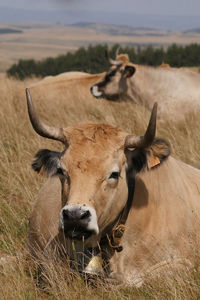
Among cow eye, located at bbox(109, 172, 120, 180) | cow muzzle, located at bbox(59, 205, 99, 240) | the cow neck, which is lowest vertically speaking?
the cow neck

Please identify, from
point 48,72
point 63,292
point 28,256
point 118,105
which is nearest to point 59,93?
point 118,105

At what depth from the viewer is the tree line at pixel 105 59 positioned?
3089 cm

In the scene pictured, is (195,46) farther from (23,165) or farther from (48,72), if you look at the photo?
(23,165)

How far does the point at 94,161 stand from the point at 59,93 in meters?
8.71

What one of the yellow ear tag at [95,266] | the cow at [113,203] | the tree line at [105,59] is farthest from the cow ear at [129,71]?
the tree line at [105,59]

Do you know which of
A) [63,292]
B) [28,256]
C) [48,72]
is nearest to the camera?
[63,292]

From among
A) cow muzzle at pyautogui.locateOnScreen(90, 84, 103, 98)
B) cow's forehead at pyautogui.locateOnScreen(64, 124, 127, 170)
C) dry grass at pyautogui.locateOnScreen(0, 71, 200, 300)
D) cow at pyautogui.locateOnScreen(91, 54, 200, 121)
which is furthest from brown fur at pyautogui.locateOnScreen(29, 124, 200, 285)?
cow muzzle at pyautogui.locateOnScreen(90, 84, 103, 98)

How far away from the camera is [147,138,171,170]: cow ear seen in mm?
3811

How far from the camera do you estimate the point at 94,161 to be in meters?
3.53

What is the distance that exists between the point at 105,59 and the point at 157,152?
2746 cm

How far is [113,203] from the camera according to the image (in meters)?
3.69

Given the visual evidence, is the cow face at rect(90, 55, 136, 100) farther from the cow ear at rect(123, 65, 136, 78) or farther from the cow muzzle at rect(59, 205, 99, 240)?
the cow muzzle at rect(59, 205, 99, 240)

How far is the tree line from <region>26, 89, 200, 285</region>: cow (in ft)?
79.0

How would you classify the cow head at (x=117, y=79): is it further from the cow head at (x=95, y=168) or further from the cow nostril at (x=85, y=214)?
the cow nostril at (x=85, y=214)
